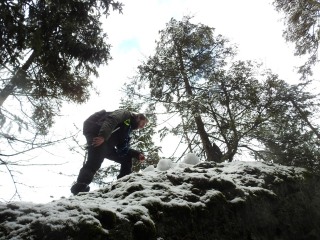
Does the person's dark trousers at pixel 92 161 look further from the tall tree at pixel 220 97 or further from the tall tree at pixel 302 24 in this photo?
the tall tree at pixel 302 24

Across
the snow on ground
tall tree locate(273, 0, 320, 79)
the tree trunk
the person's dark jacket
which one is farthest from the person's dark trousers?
tall tree locate(273, 0, 320, 79)

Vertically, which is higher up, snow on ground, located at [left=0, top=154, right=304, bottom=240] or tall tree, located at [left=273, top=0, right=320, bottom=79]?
tall tree, located at [left=273, top=0, right=320, bottom=79]

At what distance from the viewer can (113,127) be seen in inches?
173

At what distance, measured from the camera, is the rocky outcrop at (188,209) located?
191 centimetres

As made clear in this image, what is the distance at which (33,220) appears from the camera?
1.85 m

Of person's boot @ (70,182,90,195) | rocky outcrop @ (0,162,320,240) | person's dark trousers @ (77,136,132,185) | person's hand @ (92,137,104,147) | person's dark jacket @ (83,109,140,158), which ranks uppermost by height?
person's dark jacket @ (83,109,140,158)

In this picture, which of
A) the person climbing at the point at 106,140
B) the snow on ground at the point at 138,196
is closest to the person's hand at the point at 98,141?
the person climbing at the point at 106,140

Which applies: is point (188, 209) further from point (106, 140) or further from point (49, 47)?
point (49, 47)

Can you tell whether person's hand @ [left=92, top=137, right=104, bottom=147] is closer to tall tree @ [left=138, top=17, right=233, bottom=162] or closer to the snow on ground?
the snow on ground

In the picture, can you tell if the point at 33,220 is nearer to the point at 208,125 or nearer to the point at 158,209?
the point at 158,209

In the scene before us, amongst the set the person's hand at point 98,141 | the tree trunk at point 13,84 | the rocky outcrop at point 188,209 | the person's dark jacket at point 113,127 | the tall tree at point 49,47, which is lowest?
the rocky outcrop at point 188,209

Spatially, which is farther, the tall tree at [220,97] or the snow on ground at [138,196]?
the tall tree at [220,97]

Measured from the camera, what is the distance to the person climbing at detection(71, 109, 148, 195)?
423cm

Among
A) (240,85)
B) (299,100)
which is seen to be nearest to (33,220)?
(240,85)
